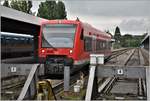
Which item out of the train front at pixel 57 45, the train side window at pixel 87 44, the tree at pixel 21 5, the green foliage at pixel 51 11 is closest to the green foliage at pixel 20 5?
the tree at pixel 21 5

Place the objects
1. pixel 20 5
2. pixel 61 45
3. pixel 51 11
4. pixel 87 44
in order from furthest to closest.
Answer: pixel 51 11, pixel 20 5, pixel 87 44, pixel 61 45

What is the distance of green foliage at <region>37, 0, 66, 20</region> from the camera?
234 ft

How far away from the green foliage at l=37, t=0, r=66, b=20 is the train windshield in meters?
54.1

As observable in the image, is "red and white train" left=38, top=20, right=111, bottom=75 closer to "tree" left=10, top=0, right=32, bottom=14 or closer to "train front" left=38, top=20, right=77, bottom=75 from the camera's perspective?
"train front" left=38, top=20, right=77, bottom=75

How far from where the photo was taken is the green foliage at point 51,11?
234 ft

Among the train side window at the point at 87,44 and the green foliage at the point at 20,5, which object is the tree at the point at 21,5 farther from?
the train side window at the point at 87,44

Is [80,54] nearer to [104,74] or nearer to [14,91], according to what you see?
[14,91]

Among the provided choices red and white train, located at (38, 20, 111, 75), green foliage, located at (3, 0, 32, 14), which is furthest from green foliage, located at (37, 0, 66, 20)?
red and white train, located at (38, 20, 111, 75)

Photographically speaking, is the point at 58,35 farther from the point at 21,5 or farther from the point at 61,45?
the point at 21,5

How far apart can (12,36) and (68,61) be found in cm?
1278

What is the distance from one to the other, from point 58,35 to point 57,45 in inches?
20.5

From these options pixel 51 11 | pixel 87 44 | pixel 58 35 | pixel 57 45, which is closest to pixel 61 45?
pixel 57 45

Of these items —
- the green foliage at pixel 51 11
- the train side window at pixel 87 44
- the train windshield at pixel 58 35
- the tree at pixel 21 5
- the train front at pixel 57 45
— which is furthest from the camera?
the green foliage at pixel 51 11

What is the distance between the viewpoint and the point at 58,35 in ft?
54.2
